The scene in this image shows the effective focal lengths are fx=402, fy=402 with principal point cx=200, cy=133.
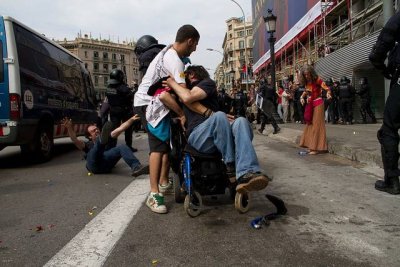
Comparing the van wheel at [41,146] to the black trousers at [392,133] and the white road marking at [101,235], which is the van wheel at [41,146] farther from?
the black trousers at [392,133]

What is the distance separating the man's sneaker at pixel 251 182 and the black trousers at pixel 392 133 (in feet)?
5.84

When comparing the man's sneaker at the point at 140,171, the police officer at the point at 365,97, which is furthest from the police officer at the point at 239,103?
the man's sneaker at the point at 140,171

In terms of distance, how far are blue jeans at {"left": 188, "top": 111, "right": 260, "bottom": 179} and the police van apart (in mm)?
4390

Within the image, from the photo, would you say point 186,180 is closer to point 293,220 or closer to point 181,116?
point 181,116

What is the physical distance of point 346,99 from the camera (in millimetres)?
13922

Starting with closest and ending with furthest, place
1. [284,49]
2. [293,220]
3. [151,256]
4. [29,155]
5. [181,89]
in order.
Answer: [151,256], [293,220], [181,89], [29,155], [284,49]

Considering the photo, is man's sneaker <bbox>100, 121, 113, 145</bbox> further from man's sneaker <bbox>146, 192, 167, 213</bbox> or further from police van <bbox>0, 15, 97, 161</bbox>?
man's sneaker <bbox>146, 192, 167, 213</bbox>

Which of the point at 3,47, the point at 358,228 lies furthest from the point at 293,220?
the point at 3,47

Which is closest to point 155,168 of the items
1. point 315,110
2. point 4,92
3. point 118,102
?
point 4,92

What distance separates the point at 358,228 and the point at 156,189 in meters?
1.80

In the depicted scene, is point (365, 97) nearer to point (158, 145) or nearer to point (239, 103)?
point (239, 103)

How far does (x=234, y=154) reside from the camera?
3.43 metres

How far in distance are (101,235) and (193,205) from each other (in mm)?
826

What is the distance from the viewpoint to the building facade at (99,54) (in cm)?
11075
